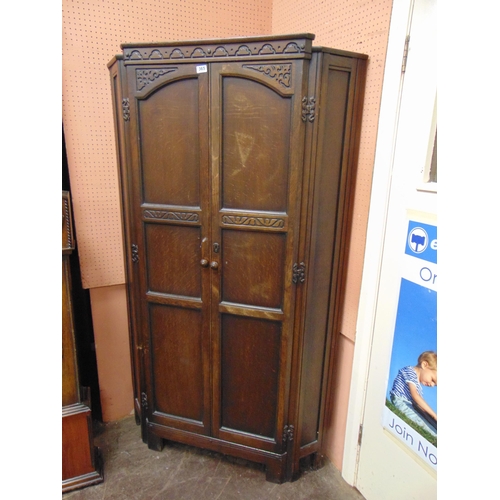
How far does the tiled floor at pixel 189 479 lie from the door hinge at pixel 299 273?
1.09m

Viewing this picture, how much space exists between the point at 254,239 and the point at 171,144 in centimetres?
55

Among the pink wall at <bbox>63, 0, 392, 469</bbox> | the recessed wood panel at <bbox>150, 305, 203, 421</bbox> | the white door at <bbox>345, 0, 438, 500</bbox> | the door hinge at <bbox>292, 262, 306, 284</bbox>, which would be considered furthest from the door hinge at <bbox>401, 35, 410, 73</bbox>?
the recessed wood panel at <bbox>150, 305, 203, 421</bbox>

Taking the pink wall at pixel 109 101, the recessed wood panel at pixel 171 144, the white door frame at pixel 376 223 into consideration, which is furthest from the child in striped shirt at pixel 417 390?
A: the recessed wood panel at pixel 171 144

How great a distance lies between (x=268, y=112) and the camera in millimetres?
1439

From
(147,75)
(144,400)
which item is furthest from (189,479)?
Result: (147,75)

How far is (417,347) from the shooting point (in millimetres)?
1426

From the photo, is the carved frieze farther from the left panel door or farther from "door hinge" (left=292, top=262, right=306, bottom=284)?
"door hinge" (left=292, top=262, right=306, bottom=284)

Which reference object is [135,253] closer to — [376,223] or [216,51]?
[216,51]

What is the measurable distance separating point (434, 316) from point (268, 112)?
988mm

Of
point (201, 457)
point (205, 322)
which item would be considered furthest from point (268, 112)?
point (201, 457)

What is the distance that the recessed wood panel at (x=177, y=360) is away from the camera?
5.89ft

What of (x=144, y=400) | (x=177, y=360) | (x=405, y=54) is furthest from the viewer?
(x=144, y=400)

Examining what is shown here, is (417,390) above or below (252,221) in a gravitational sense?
below
